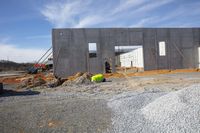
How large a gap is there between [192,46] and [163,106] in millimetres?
21324

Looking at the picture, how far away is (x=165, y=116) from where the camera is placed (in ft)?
17.6

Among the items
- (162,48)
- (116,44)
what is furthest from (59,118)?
(162,48)

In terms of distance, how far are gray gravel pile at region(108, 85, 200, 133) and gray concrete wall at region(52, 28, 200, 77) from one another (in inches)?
642

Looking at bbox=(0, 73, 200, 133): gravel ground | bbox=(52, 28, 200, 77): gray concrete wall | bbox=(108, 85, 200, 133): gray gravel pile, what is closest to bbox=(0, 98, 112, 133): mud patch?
bbox=(0, 73, 200, 133): gravel ground

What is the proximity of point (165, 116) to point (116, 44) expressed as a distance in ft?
60.9

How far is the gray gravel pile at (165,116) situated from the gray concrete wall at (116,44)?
53.5ft

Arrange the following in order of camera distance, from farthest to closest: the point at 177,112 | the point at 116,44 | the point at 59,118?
the point at 116,44, the point at 59,118, the point at 177,112

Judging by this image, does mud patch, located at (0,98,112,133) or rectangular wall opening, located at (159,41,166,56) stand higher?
rectangular wall opening, located at (159,41,166,56)

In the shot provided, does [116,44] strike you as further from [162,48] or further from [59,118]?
[59,118]

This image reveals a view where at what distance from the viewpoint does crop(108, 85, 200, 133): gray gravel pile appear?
4.83m

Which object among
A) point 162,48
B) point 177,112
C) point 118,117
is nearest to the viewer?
point 177,112

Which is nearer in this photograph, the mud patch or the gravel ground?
the gravel ground

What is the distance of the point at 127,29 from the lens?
934 inches

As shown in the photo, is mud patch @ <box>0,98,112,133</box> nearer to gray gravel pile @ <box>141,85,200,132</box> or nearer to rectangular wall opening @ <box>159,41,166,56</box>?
gray gravel pile @ <box>141,85,200,132</box>
